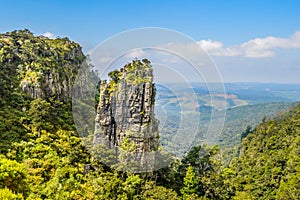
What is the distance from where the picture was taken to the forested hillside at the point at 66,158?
1526cm

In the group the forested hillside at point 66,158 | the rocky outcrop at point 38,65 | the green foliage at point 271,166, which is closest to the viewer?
the forested hillside at point 66,158

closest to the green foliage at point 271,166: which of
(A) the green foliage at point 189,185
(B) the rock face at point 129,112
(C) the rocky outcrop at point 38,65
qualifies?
(A) the green foliage at point 189,185

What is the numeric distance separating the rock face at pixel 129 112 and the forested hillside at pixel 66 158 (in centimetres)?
172

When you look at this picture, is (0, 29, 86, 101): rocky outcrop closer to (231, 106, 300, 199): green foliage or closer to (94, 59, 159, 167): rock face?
(94, 59, 159, 167): rock face

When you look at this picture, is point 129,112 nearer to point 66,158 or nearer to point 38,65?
point 66,158

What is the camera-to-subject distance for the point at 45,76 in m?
25.8

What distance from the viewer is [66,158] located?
59.5ft

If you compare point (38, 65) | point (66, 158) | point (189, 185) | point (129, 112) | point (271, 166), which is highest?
point (38, 65)

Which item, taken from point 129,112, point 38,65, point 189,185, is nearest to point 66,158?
point 129,112

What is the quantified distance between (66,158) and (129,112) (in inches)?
182

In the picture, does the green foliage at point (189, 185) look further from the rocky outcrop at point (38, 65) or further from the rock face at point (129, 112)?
the rocky outcrop at point (38, 65)

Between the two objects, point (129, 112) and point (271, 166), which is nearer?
point (129, 112)

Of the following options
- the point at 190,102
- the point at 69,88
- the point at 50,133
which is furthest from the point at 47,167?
the point at 69,88

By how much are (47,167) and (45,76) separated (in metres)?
11.3
